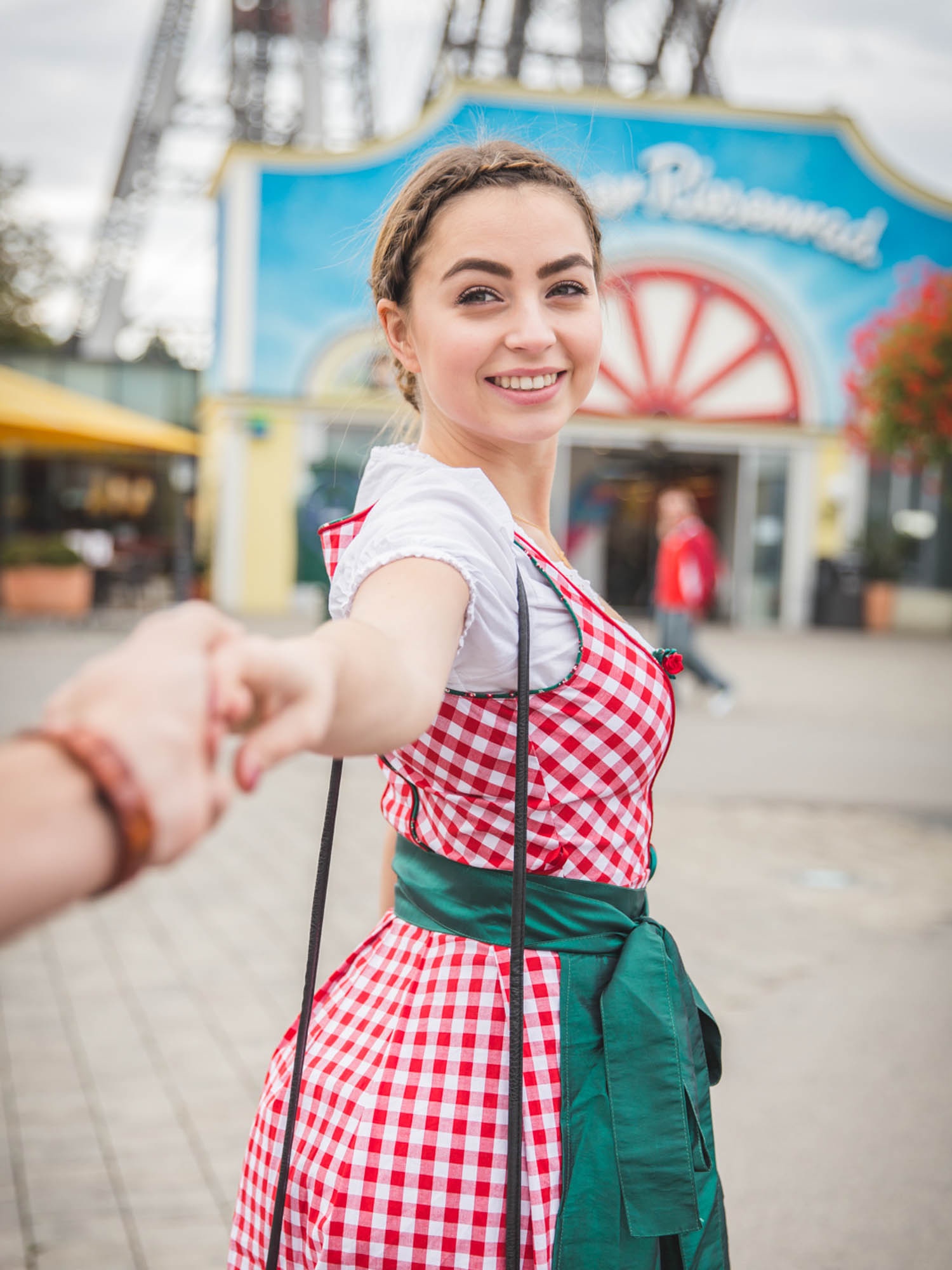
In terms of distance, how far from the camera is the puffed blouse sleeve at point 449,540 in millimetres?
1092

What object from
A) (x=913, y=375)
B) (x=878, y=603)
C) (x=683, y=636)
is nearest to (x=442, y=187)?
(x=683, y=636)

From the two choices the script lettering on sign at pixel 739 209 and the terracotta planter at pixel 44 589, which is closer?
the terracotta planter at pixel 44 589

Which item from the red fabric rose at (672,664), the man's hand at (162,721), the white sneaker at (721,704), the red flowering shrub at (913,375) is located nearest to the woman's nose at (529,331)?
the red fabric rose at (672,664)

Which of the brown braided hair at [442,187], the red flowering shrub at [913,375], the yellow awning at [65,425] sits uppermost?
the red flowering shrub at [913,375]

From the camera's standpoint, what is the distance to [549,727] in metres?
1.26

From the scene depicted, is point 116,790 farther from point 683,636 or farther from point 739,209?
point 739,209

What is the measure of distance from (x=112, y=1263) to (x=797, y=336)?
19.4 metres

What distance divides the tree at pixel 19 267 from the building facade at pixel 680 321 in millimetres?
14725

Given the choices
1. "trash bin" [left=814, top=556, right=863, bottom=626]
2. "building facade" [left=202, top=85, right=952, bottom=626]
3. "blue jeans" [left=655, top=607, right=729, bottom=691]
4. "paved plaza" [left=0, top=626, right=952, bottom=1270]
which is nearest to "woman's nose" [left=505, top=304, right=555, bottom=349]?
"paved plaza" [left=0, top=626, right=952, bottom=1270]

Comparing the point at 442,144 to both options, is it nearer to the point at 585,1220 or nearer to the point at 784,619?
the point at 585,1220

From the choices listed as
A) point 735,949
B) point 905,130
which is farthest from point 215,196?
point 735,949

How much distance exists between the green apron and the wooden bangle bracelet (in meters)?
0.76

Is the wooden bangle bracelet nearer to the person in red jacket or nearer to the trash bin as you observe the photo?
the person in red jacket

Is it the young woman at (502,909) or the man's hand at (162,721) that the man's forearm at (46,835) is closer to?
the man's hand at (162,721)
